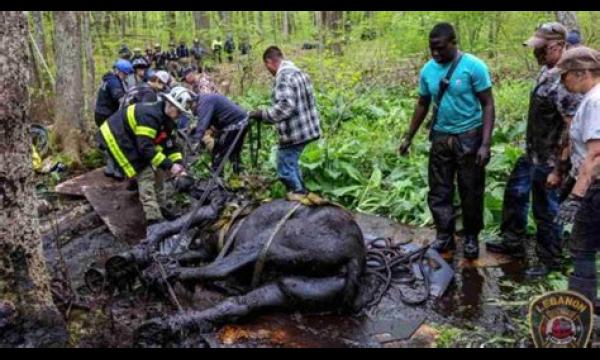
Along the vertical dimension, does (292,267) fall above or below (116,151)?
below

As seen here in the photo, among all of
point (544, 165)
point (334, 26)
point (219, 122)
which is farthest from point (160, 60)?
point (544, 165)

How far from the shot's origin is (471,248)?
5910 mm

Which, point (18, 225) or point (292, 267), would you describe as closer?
point (18, 225)

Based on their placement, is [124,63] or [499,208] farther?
[124,63]

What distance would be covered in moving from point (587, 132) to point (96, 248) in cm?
518

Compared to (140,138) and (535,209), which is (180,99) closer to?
(140,138)

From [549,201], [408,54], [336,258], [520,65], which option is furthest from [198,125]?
[520,65]

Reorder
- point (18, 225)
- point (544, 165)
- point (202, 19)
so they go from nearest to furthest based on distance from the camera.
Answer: point (18, 225), point (544, 165), point (202, 19)

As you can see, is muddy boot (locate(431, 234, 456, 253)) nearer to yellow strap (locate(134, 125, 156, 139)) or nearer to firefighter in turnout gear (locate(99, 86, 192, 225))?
firefighter in turnout gear (locate(99, 86, 192, 225))

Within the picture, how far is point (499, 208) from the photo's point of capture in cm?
673

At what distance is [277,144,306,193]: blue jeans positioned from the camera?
23.8 feet

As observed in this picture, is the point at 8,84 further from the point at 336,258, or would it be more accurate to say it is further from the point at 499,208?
the point at 499,208

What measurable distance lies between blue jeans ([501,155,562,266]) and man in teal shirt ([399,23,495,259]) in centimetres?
41

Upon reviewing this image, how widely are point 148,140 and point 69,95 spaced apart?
15.7 feet
